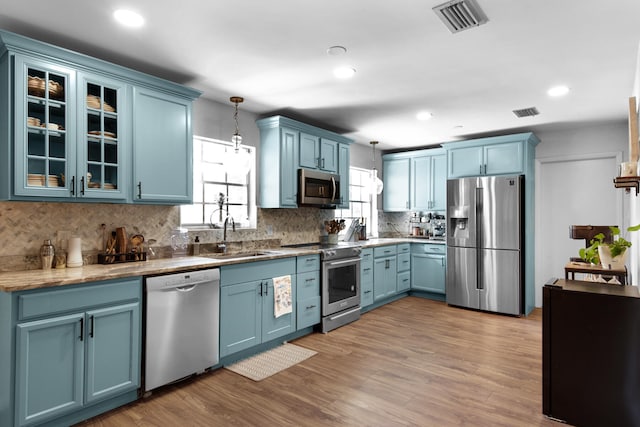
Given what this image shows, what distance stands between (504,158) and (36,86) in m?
5.06

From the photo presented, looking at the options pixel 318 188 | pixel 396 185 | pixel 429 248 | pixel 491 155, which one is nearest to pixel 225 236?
pixel 318 188

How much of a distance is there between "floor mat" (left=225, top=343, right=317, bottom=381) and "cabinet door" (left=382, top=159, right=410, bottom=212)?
135 inches

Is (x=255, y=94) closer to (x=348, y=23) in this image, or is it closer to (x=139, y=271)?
(x=348, y=23)

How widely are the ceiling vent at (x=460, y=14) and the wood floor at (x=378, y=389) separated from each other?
2.49m

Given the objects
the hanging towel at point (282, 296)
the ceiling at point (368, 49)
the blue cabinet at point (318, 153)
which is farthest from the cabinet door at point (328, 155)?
the hanging towel at point (282, 296)

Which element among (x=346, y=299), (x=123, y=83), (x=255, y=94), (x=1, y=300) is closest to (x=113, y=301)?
(x=1, y=300)

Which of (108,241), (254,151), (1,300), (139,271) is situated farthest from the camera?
(254,151)

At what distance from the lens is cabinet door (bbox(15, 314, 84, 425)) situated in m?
2.04

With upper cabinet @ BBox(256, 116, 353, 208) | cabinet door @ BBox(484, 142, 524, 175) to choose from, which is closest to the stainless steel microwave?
upper cabinet @ BBox(256, 116, 353, 208)

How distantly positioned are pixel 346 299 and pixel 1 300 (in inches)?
125

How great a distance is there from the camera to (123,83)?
278 cm

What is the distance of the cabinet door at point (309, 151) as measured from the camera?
4.41m

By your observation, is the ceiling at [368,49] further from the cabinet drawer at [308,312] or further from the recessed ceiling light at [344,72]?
the cabinet drawer at [308,312]

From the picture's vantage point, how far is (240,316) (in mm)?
3232
